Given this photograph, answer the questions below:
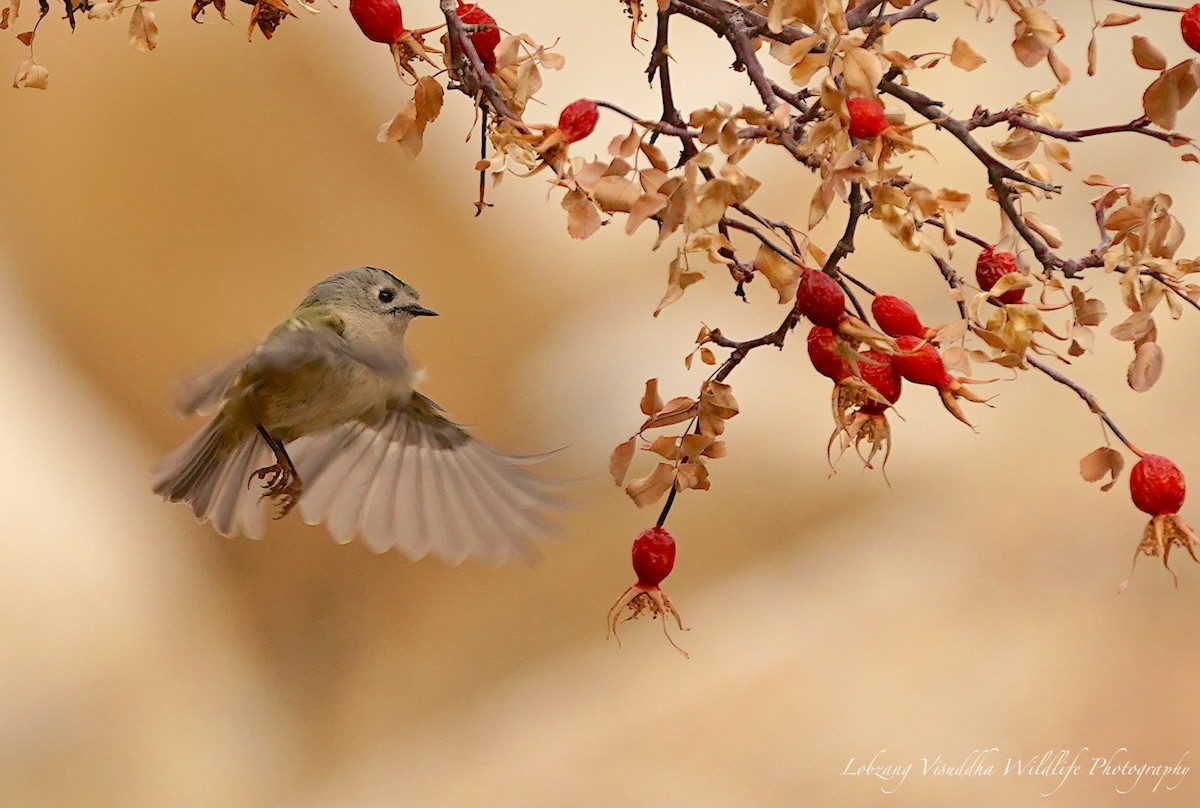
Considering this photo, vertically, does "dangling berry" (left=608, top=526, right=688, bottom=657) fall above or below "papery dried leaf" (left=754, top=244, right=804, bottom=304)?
below

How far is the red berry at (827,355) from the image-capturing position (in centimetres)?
50

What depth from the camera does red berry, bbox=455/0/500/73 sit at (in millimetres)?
564

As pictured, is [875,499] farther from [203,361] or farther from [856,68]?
[856,68]

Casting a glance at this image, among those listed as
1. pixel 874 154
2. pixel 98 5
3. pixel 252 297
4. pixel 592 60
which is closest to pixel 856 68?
pixel 874 154

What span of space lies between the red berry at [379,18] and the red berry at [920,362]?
26 centimetres

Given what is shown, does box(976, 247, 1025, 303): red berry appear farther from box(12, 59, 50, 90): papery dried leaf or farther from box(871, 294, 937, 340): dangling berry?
box(12, 59, 50, 90): papery dried leaf

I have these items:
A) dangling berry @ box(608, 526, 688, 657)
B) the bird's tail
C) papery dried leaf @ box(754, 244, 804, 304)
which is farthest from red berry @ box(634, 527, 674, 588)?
the bird's tail

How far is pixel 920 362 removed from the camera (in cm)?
52

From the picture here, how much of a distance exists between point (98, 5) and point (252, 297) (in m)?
1.35

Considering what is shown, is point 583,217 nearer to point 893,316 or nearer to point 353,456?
point 893,316

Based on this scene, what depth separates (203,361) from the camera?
76cm

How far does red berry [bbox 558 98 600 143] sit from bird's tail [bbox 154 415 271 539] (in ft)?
1.98

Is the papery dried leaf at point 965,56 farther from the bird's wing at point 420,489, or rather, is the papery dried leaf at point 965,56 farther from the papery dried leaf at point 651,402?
the bird's wing at point 420,489

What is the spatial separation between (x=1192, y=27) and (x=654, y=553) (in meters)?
0.35
